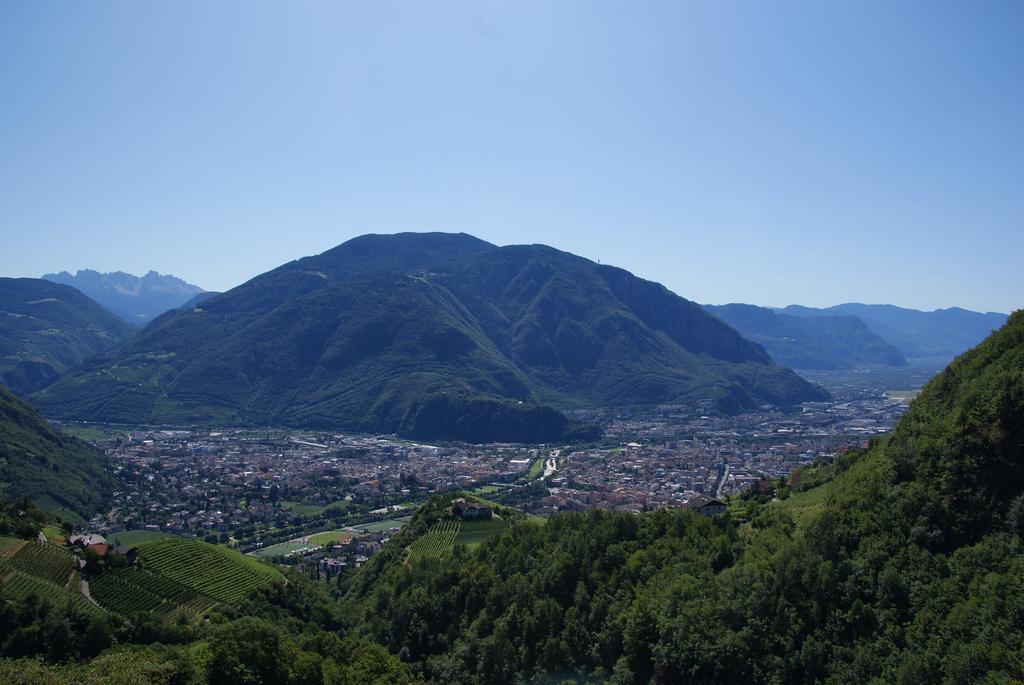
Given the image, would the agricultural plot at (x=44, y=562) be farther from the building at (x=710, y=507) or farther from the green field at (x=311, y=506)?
the green field at (x=311, y=506)

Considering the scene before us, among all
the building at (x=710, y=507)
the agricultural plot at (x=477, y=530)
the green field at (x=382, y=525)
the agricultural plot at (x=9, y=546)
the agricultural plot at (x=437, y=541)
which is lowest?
the green field at (x=382, y=525)

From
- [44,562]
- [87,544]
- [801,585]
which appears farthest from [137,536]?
[801,585]

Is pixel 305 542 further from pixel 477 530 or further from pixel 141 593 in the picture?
pixel 141 593

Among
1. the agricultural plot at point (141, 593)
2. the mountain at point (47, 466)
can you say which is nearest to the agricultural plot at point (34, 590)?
the agricultural plot at point (141, 593)

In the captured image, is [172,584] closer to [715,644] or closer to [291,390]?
[715,644]

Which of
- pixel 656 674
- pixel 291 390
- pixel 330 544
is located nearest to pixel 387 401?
pixel 291 390

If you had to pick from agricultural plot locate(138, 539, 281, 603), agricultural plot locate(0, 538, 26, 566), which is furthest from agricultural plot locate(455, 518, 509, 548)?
agricultural plot locate(0, 538, 26, 566)

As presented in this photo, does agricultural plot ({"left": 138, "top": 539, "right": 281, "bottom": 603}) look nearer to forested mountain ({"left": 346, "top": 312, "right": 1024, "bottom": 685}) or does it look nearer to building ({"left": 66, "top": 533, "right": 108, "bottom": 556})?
building ({"left": 66, "top": 533, "right": 108, "bottom": 556})
